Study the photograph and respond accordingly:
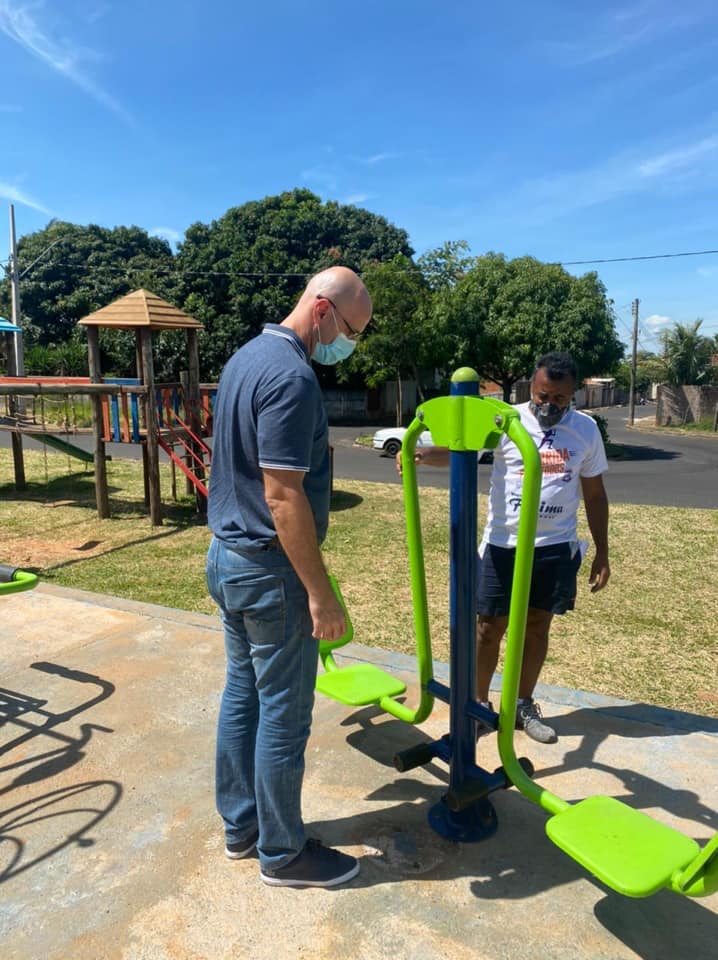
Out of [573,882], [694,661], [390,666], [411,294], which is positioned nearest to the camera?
[573,882]

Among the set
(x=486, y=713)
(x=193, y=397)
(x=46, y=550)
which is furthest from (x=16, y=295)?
(x=486, y=713)

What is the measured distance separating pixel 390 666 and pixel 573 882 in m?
1.63

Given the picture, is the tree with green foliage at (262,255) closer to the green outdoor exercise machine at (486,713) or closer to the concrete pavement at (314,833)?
the concrete pavement at (314,833)

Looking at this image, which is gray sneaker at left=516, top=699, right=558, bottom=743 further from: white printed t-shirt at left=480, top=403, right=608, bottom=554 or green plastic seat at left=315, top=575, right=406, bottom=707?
white printed t-shirt at left=480, top=403, right=608, bottom=554

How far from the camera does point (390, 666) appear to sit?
364cm

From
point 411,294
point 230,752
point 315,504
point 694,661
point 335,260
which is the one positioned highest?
point 335,260

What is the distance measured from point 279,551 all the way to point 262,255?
26716 mm

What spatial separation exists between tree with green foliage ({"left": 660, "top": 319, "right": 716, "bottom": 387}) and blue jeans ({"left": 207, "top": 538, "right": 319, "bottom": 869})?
29902 mm

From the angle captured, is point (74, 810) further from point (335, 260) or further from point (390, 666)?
point (335, 260)

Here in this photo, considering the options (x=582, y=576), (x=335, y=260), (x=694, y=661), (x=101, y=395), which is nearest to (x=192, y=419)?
(x=101, y=395)

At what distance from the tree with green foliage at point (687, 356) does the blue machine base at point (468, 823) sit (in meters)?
29.5

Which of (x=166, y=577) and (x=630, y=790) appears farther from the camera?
(x=166, y=577)

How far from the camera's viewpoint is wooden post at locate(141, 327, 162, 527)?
7988 mm

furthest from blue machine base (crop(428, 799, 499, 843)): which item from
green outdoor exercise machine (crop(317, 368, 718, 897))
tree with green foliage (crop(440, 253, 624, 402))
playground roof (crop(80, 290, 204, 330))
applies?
tree with green foliage (crop(440, 253, 624, 402))
